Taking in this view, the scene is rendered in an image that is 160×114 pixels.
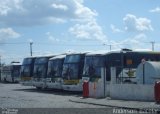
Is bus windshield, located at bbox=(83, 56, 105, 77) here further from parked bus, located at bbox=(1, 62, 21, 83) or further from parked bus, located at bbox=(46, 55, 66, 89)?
parked bus, located at bbox=(1, 62, 21, 83)

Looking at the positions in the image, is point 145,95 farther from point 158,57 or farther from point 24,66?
point 24,66

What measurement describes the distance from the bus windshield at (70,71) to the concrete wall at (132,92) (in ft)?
27.5

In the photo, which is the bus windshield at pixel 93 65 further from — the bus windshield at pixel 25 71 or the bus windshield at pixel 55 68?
the bus windshield at pixel 25 71

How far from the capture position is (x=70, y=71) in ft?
114

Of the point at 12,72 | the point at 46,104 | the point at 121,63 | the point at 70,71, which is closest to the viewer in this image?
the point at 46,104

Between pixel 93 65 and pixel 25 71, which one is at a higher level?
pixel 93 65

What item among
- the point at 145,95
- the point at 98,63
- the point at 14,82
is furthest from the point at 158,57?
the point at 14,82

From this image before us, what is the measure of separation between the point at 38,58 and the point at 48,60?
6.88 feet

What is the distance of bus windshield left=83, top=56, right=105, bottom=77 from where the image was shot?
3125 cm

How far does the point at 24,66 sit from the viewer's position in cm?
4544

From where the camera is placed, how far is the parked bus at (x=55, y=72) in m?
37.5

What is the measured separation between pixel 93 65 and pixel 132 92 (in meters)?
7.66

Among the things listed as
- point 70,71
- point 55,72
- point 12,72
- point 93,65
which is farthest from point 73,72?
point 12,72

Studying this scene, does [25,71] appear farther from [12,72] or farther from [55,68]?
[12,72]
